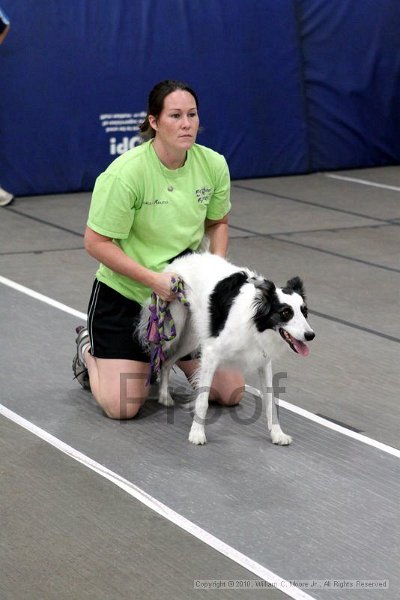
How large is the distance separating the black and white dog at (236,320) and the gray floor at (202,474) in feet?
0.69

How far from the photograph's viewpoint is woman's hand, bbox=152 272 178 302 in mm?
3906

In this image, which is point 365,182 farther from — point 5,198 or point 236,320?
point 236,320

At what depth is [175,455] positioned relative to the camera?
12.3ft

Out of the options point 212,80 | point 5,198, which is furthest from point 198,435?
point 212,80

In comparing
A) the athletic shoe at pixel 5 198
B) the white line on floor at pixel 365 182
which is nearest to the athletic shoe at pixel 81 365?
the athletic shoe at pixel 5 198

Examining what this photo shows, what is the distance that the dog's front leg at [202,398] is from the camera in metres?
3.80

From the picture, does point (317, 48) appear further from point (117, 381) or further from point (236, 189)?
point (117, 381)

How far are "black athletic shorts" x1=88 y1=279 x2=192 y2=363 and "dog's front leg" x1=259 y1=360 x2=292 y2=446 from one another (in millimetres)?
571

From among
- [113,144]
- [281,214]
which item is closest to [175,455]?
[281,214]

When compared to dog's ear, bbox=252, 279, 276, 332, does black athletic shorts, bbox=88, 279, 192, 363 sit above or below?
below

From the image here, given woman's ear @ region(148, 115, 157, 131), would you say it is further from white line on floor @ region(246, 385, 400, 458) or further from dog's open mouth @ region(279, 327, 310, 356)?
white line on floor @ region(246, 385, 400, 458)

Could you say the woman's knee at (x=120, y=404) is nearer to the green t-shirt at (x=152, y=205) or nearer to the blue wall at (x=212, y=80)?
the green t-shirt at (x=152, y=205)

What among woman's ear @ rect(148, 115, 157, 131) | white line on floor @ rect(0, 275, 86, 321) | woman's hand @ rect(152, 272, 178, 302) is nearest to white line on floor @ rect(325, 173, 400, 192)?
white line on floor @ rect(0, 275, 86, 321)

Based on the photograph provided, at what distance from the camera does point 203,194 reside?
13.6 feet
